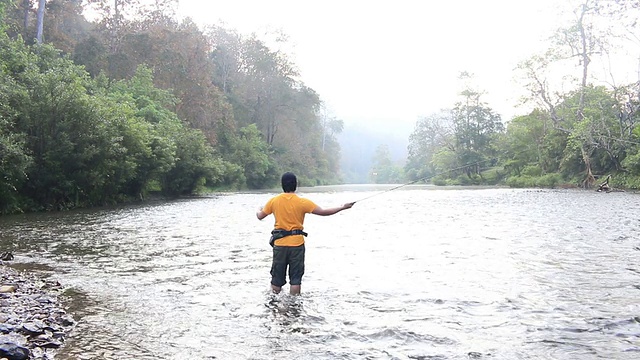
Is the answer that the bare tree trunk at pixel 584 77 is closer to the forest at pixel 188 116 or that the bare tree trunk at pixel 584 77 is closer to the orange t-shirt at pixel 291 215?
the forest at pixel 188 116

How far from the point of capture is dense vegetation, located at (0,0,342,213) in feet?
68.1

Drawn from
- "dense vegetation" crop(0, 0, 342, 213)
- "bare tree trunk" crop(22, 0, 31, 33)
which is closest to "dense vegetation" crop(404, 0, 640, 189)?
"dense vegetation" crop(0, 0, 342, 213)

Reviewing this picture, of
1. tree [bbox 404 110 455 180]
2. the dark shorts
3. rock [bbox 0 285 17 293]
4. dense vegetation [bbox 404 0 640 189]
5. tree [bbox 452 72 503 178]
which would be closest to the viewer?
rock [bbox 0 285 17 293]

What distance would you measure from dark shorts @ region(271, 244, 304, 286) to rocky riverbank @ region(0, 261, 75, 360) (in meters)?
2.76

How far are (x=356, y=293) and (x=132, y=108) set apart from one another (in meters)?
29.6

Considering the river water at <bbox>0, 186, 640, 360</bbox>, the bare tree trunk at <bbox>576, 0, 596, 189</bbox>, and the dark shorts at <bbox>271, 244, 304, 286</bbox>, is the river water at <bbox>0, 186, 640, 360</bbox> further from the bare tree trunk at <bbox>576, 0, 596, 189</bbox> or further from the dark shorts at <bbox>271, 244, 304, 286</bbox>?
the bare tree trunk at <bbox>576, 0, 596, 189</bbox>

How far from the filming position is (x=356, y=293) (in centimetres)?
769

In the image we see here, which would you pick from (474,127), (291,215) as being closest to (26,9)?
(291,215)

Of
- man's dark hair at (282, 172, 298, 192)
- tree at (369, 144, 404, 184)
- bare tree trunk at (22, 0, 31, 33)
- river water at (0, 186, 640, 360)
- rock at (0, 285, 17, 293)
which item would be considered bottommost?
river water at (0, 186, 640, 360)

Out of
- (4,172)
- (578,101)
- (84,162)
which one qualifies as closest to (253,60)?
(578,101)

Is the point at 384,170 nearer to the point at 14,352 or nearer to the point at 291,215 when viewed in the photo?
the point at 291,215

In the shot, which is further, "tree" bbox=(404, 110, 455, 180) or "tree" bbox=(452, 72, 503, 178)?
"tree" bbox=(404, 110, 455, 180)

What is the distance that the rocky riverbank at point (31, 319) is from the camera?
4.75 m

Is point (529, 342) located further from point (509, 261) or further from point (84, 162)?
point (84, 162)
